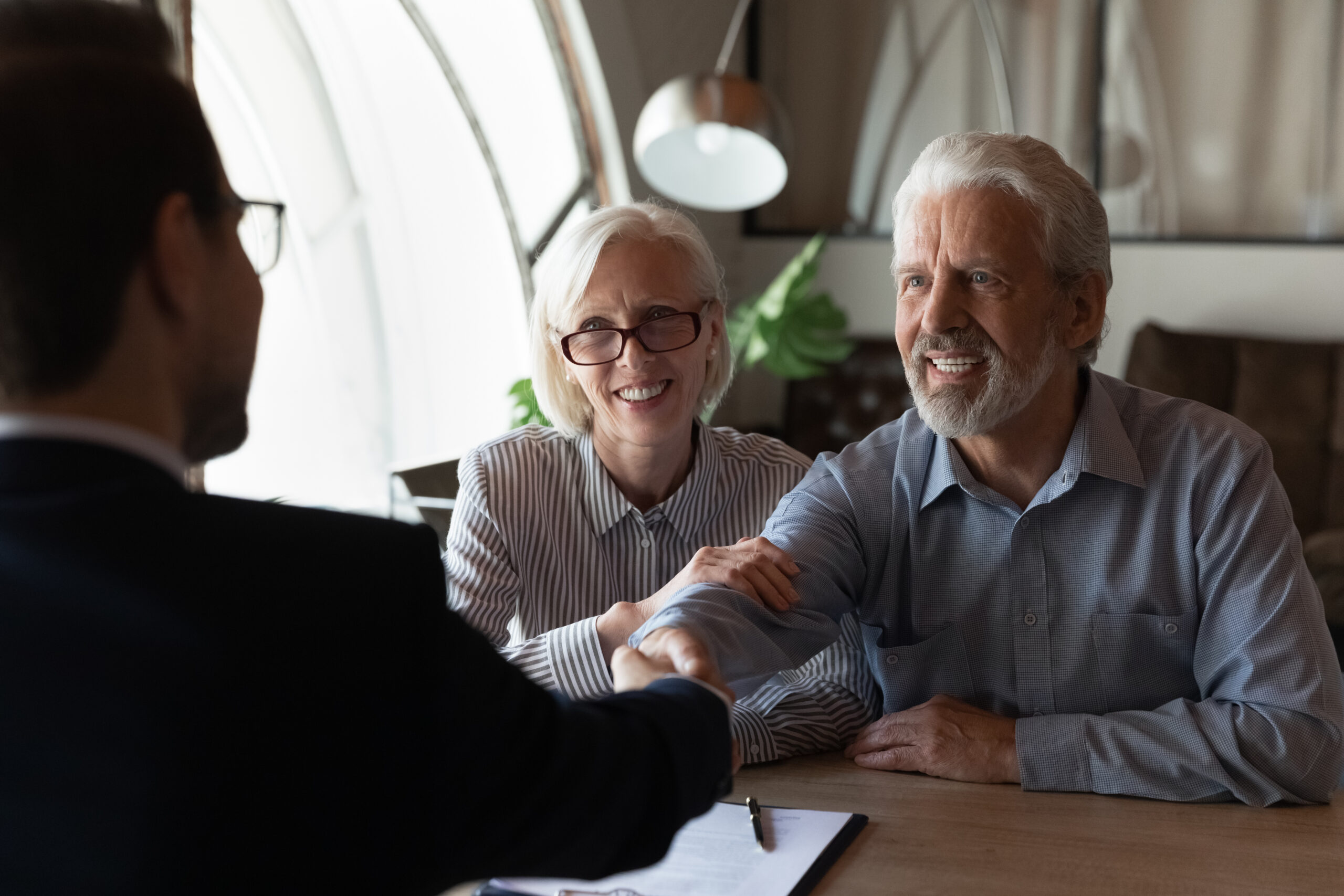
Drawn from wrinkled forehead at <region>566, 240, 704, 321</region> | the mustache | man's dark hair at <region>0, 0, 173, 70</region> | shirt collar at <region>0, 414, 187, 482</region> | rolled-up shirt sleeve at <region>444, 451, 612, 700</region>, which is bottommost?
rolled-up shirt sleeve at <region>444, 451, 612, 700</region>

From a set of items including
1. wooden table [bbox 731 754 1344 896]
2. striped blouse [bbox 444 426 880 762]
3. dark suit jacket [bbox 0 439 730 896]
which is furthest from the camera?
striped blouse [bbox 444 426 880 762]

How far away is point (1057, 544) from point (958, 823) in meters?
0.48

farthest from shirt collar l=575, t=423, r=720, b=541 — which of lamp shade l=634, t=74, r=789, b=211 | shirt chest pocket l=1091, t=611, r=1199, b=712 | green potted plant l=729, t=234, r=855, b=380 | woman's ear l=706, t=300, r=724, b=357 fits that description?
green potted plant l=729, t=234, r=855, b=380

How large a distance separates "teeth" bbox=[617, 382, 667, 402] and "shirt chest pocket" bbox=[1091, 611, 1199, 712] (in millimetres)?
770

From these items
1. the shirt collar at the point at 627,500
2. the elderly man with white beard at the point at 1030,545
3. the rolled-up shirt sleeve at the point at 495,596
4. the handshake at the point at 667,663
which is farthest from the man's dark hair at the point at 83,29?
the shirt collar at the point at 627,500

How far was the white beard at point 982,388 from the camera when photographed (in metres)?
1.62

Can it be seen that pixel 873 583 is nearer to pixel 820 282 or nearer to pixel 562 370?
pixel 562 370

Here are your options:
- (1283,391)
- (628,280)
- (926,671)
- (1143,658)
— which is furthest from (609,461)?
(1283,391)

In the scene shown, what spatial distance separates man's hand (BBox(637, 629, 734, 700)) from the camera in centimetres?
114

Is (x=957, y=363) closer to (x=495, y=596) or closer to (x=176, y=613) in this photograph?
(x=495, y=596)

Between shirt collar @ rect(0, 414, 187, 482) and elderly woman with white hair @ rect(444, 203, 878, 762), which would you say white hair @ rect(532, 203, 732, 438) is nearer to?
elderly woman with white hair @ rect(444, 203, 878, 762)

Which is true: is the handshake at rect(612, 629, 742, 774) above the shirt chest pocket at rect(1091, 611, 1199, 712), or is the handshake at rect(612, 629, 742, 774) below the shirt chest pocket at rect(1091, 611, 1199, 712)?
above

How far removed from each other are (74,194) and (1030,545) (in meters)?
1.26

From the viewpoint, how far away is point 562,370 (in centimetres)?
206
